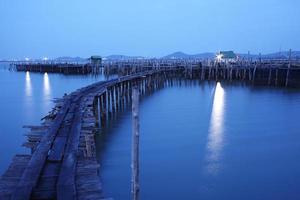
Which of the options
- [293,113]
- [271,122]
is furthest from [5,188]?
[293,113]

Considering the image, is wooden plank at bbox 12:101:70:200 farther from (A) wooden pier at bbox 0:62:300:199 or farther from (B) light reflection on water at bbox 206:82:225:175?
(B) light reflection on water at bbox 206:82:225:175

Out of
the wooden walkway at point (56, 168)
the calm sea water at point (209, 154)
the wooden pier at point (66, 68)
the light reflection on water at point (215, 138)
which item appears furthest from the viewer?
the wooden pier at point (66, 68)

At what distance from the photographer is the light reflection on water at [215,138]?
9.60 metres

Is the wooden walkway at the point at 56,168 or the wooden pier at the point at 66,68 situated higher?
the wooden walkway at the point at 56,168

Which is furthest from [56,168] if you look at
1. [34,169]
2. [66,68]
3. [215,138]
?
[66,68]

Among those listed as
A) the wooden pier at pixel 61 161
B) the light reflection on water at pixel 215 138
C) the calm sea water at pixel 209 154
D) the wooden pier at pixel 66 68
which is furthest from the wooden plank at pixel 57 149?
the wooden pier at pixel 66 68

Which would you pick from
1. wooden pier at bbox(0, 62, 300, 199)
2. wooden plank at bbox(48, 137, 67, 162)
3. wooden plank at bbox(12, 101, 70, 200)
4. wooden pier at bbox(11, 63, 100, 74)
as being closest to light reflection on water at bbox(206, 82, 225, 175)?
wooden pier at bbox(0, 62, 300, 199)

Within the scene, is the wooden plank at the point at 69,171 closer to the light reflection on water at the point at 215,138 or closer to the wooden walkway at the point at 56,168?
the wooden walkway at the point at 56,168

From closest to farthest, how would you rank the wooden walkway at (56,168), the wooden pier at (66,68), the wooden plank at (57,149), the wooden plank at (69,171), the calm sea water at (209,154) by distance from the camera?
the wooden plank at (69,171) < the wooden walkway at (56,168) < the wooden plank at (57,149) < the calm sea water at (209,154) < the wooden pier at (66,68)

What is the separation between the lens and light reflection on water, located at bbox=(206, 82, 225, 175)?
9.60m

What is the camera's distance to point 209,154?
34.4ft

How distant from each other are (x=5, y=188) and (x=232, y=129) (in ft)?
34.2

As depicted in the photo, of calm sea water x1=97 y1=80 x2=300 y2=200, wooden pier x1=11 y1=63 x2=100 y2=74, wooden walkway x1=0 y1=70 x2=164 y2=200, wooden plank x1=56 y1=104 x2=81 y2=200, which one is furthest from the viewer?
wooden pier x1=11 y1=63 x2=100 y2=74

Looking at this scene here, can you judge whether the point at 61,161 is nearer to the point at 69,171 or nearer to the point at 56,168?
the point at 56,168
